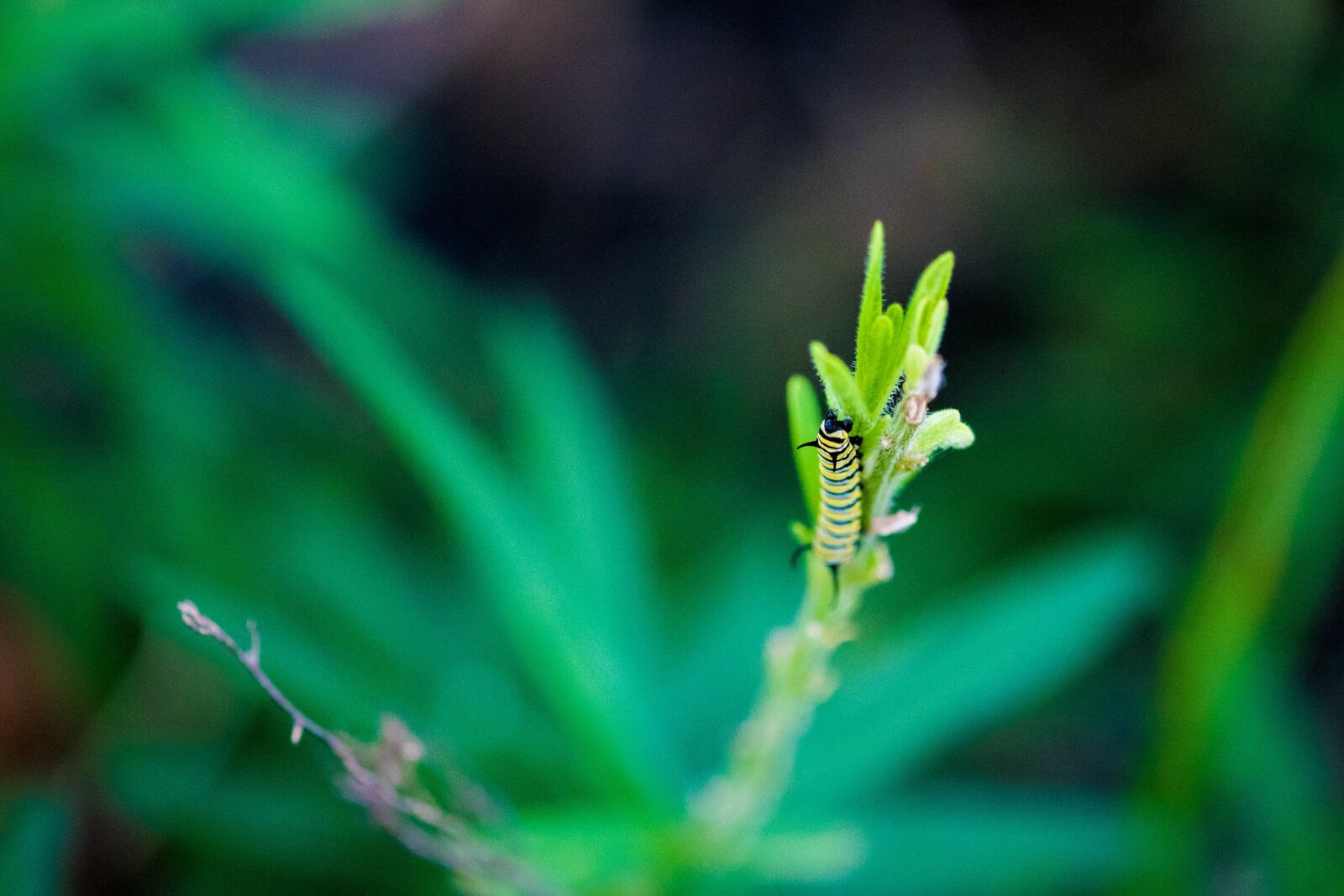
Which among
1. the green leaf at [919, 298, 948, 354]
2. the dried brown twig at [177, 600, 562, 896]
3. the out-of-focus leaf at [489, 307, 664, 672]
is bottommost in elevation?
the dried brown twig at [177, 600, 562, 896]

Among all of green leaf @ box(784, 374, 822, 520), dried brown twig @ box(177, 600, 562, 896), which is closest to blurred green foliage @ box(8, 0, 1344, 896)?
dried brown twig @ box(177, 600, 562, 896)

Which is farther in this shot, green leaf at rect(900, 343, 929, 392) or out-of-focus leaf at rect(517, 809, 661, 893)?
out-of-focus leaf at rect(517, 809, 661, 893)

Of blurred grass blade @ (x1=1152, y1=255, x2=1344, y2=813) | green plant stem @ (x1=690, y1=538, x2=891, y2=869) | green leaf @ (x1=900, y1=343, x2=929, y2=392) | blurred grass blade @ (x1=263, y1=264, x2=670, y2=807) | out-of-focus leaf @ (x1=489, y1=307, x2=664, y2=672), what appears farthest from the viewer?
blurred grass blade @ (x1=1152, y1=255, x2=1344, y2=813)

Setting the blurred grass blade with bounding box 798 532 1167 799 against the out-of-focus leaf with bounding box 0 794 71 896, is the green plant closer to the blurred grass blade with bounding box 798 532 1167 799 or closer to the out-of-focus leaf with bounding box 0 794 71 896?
the blurred grass blade with bounding box 798 532 1167 799

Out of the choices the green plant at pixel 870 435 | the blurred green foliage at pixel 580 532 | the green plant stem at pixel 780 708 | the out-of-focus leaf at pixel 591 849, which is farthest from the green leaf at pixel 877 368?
the out-of-focus leaf at pixel 591 849

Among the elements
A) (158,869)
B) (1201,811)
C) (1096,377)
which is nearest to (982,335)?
(1096,377)

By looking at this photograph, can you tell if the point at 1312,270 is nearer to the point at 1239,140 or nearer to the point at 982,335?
the point at 1239,140

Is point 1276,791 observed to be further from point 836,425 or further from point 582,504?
point 836,425

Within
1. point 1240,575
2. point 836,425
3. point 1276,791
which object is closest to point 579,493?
point 836,425
